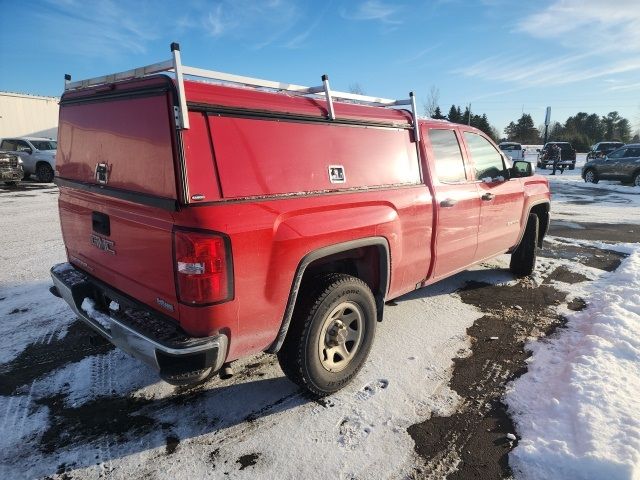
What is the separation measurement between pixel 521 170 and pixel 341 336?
128 inches

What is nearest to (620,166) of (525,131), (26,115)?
(26,115)

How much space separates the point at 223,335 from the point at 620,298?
4.53 m

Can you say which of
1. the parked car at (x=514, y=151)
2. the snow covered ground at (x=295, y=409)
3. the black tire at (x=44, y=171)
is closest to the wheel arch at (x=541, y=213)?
the snow covered ground at (x=295, y=409)

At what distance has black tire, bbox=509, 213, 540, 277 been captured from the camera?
5.48m

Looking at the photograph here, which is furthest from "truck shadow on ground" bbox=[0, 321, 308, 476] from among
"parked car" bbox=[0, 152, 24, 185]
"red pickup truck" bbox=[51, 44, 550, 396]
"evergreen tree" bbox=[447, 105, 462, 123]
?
"evergreen tree" bbox=[447, 105, 462, 123]

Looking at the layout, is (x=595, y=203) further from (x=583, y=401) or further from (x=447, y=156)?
(x=583, y=401)

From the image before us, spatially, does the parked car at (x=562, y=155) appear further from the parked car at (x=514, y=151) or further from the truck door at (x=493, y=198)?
the truck door at (x=493, y=198)

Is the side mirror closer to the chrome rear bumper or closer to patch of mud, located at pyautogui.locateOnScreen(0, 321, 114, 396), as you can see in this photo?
the chrome rear bumper

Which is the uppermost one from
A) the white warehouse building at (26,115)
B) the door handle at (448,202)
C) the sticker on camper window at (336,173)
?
the white warehouse building at (26,115)

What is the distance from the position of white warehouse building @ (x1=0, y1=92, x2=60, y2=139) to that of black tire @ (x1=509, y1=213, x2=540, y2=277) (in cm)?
2800

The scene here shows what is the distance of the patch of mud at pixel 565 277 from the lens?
548 centimetres

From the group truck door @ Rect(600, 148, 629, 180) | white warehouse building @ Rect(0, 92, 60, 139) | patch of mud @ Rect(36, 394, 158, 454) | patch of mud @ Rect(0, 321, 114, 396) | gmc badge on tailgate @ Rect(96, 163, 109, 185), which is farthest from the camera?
white warehouse building @ Rect(0, 92, 60, 139)

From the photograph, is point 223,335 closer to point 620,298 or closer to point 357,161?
point 357,161

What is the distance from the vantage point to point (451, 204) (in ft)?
12.6
